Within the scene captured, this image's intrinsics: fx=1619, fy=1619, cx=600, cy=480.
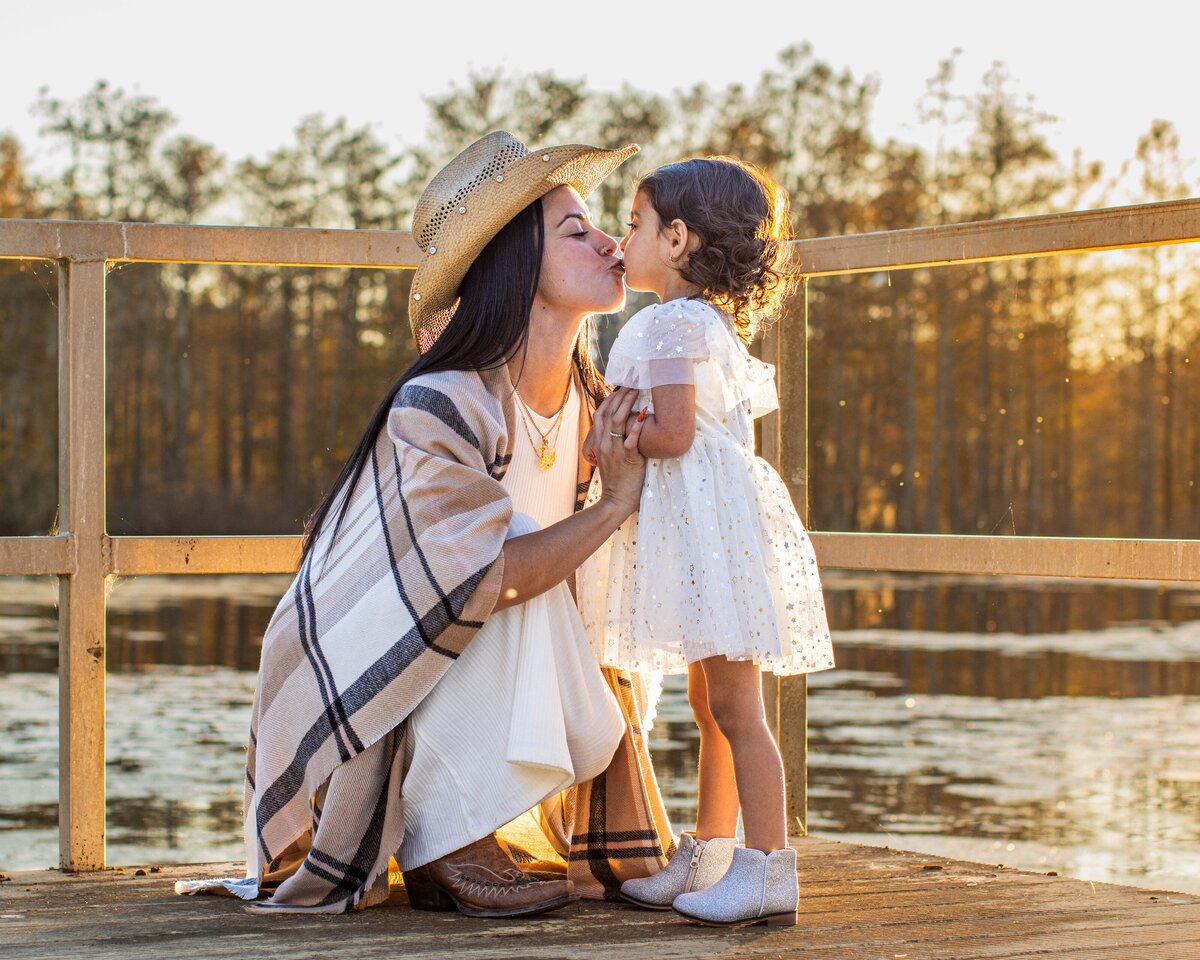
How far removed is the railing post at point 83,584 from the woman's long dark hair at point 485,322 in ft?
1.31

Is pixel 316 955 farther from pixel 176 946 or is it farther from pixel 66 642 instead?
pixel 66 642

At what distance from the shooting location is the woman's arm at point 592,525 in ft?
7.75

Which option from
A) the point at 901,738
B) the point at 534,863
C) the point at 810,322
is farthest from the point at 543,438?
the point at 810,322

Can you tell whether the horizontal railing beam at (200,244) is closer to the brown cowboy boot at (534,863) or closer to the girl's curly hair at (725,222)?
the girl's curly hair at (725,222)

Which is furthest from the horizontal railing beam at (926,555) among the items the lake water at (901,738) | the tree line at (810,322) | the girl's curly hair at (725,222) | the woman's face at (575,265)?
the tree line at (810,322)

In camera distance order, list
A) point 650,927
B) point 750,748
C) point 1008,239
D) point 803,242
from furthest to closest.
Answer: point 803,242 → point 1008,239 → point 750,748 → point 650,927

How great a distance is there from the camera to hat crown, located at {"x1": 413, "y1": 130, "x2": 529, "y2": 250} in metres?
2.61

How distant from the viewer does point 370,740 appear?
2354 mm

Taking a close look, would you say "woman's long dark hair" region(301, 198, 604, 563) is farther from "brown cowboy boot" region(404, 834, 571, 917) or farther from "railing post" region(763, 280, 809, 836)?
"railing post" region(763, 280, 809, 836)

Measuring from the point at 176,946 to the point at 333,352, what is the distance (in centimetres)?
2932

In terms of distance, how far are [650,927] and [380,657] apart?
0.54 m

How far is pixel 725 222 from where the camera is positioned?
2516mm

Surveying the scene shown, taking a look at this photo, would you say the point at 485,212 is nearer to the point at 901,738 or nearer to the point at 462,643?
the point at 462,643

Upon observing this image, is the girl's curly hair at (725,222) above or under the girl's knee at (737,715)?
above
